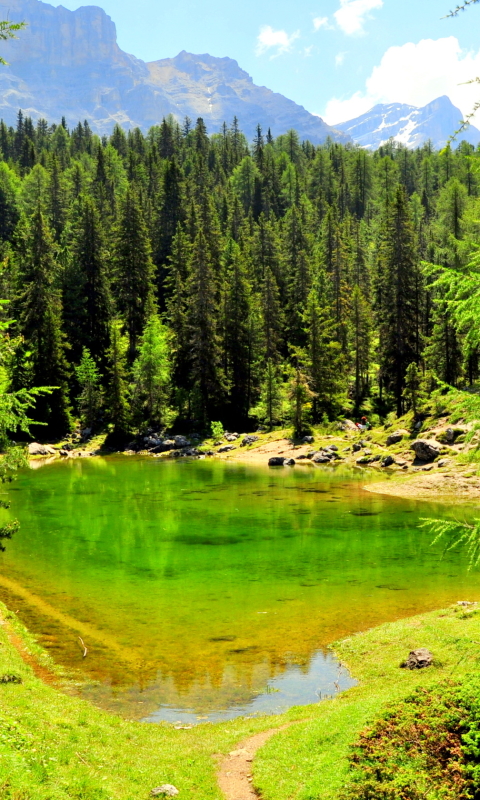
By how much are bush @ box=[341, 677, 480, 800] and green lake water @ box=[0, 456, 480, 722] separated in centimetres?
575

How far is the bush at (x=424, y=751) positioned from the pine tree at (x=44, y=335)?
64.5 m

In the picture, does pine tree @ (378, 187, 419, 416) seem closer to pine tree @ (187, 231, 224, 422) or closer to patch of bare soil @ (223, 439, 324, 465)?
patch of bare soil @ (223, 439, 324, 465)

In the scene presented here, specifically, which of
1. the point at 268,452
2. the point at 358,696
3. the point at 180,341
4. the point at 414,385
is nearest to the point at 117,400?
the point at 180,341

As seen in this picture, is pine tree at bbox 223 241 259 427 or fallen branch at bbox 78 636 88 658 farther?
Result: pine tree at bbox 223 241 259 427

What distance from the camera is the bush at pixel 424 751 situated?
9.58 m

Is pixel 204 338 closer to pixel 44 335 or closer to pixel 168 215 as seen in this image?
pixel 44 335

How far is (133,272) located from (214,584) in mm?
65433

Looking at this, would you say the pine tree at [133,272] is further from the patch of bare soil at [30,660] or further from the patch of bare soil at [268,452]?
the patch of bare soil at [30,660]

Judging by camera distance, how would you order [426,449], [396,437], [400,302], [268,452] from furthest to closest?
[400,302] → [268,452] → [396,437] → [426,449]

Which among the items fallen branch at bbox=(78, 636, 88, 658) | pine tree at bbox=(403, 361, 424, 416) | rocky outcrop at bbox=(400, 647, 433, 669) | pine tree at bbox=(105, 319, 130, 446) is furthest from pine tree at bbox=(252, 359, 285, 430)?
rocky outcrop at bbox=(400, 647, 433, 669)

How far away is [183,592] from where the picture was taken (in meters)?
25.2

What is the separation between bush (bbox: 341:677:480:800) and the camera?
958cm

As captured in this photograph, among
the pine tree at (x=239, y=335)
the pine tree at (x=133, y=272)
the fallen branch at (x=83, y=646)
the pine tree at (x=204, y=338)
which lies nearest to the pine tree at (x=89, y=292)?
the pine tree at (x=133, y=272)

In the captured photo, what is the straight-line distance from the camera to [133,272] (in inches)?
3374
